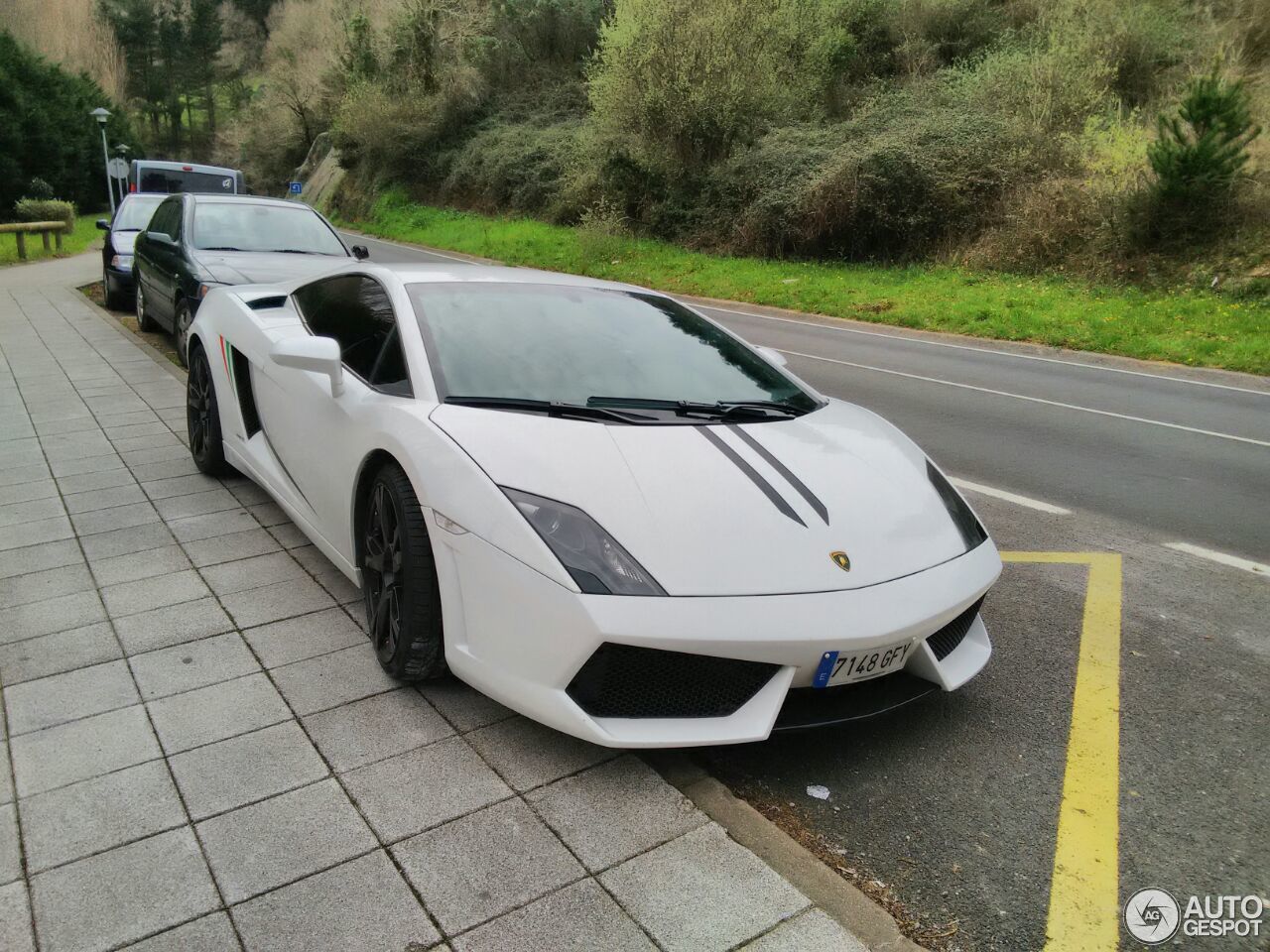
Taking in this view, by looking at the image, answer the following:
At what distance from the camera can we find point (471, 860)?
222 centimetres

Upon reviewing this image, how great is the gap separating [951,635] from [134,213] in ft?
43.0

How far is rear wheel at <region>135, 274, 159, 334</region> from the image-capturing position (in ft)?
33.2

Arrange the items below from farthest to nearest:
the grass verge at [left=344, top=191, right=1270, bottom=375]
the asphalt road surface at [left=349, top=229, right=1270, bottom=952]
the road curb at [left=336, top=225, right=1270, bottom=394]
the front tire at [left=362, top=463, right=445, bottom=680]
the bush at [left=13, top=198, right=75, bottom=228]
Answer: the bush at [left=13, top=198, right=75, bottom=228]
the grass verge at [left=344, top=191, right=1270, bottom=375]
the road curb at [left=336, top=225, right=1270, bottom=394]
the front tire at [left=362, top=463, right=445, bottom=680]
the asphalt road surface at [left=349, top=229, right=1270, bottom=952]

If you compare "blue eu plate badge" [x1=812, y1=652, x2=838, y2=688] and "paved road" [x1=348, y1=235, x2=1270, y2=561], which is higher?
"blue eu plate badge" [x1=812, y1=652, x2=838, y2=688]

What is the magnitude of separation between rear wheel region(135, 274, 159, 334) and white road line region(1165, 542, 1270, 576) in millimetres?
9899

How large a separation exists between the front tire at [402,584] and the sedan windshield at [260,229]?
6083 mm

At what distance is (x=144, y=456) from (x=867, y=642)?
490 cm

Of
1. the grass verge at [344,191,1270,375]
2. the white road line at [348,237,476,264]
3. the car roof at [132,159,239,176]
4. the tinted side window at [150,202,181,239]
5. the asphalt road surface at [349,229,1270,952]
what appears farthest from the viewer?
the white road line at [348,237,476,264]

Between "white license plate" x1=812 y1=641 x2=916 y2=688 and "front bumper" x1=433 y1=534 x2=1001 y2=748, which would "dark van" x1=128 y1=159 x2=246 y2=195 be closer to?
"front bumper" x1=433 y1=534 x2=1001 y2=748

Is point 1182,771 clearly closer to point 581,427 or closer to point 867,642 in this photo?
point 867,642

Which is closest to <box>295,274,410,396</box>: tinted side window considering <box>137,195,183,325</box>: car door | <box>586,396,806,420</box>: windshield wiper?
<box>586,396,806,420</box>: windshield wiper

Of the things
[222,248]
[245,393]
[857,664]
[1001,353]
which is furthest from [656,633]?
[1001,353]

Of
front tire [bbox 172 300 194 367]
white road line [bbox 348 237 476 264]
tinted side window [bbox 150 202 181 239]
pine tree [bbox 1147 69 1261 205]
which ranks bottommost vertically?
white road line [bbox 348 237 476 264]

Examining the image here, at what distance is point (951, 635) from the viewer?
2828 millimetres
